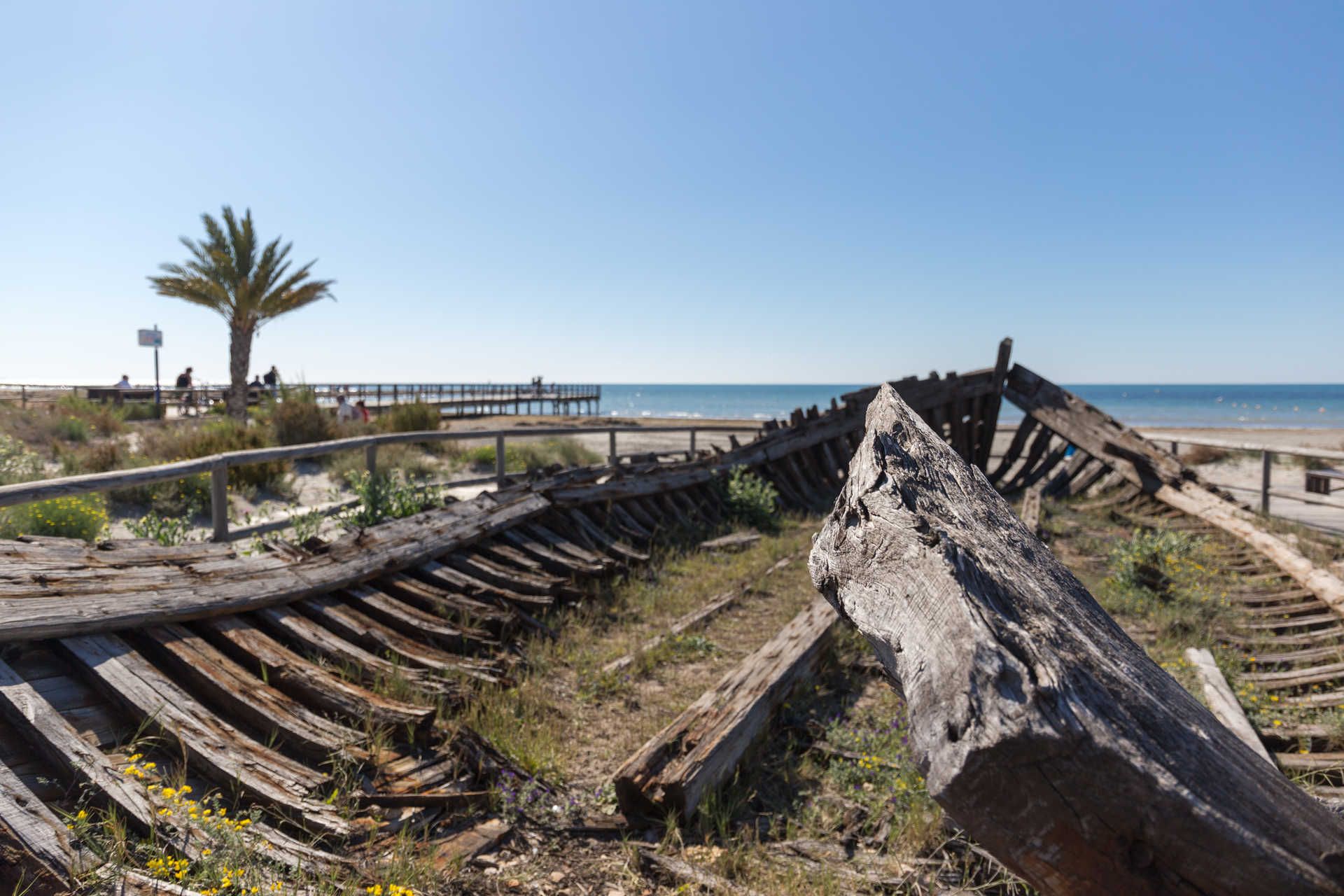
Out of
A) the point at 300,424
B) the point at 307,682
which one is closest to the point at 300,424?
the point at 300,424

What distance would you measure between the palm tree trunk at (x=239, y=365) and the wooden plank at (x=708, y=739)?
70.2 ft

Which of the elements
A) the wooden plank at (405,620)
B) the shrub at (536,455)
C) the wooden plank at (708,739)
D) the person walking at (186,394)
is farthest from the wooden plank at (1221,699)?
the person walking at (186,394)

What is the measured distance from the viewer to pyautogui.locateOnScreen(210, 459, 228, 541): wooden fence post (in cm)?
526

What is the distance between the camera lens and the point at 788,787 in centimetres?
357

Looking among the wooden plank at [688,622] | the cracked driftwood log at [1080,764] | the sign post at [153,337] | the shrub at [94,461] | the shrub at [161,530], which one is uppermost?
the sign post at [153,337]

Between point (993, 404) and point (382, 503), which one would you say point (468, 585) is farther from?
point (993, 404)

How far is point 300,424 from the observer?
45.8 feet

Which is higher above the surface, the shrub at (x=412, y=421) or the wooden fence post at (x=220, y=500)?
the shrub at (x=412, y=421)

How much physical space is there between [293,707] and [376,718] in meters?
0.34

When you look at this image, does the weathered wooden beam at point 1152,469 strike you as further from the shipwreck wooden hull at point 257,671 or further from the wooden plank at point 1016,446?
the shipwreck wooden hull at point 257,671

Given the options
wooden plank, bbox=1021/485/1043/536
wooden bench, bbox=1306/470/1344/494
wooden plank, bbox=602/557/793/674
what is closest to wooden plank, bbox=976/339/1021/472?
wooden plank, bbox=1021/485/1043/536

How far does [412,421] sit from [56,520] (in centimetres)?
1107

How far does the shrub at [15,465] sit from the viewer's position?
7902mm

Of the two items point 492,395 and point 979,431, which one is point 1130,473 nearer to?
point 979,431
